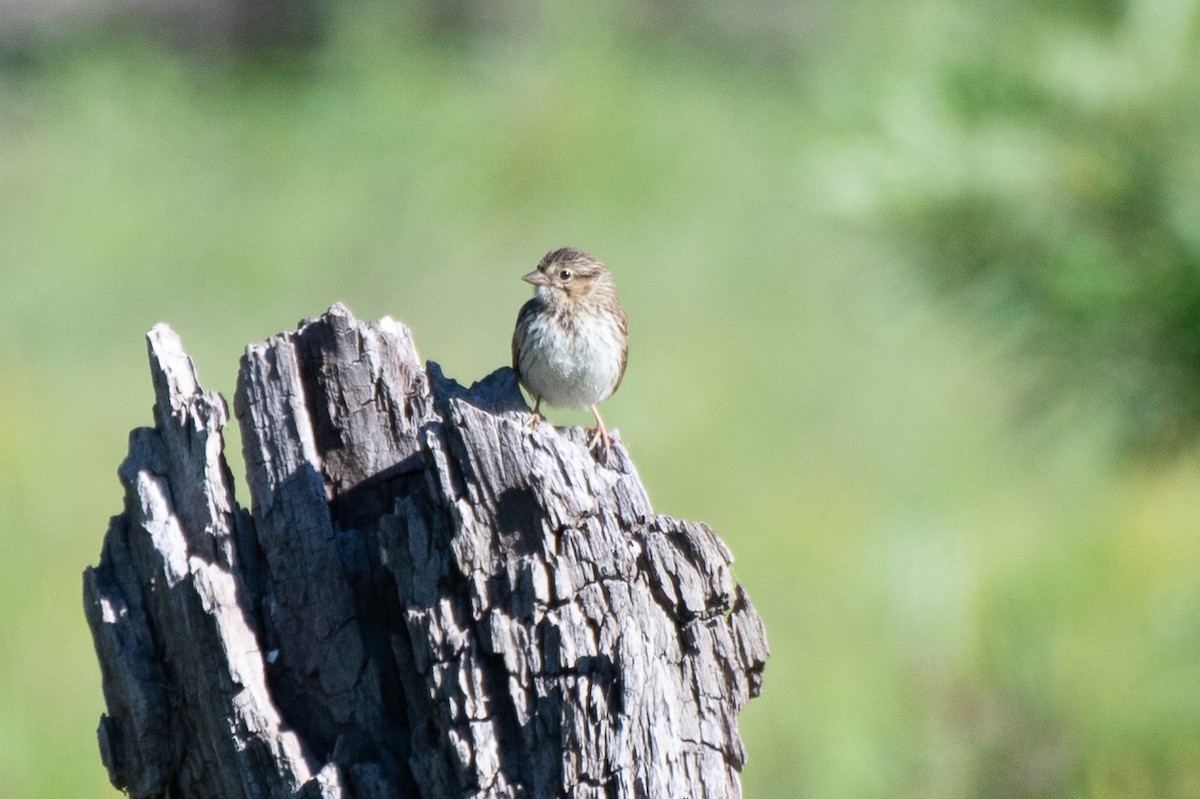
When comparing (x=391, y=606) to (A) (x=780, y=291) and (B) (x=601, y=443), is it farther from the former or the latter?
(A) (x=780, y=291)

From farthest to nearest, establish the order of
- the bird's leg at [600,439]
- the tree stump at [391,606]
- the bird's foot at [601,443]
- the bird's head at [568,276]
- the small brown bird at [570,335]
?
the bird's head at [568,276], the small brown bird at [570,335], the bird's leg at [600,439], the bird's foot at [601,443], the tree stump at [391,606]

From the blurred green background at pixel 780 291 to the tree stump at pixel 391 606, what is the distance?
143 cm

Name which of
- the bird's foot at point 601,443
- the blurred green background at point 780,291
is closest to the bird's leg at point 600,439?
the bird's foot at point 601,443

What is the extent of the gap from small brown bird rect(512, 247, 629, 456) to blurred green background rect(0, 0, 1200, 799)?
3.02ft

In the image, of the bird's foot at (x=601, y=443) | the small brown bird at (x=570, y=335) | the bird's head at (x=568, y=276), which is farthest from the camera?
the bird's head at (x=568, y=276)

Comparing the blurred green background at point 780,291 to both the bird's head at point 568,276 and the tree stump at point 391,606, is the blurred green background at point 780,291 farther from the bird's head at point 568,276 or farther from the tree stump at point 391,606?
the tree stump at point 391,606

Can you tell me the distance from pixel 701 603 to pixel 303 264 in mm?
13073

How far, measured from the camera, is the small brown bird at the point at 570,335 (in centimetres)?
572

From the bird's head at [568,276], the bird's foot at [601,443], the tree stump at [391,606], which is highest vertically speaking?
the bird's head at [568,276]

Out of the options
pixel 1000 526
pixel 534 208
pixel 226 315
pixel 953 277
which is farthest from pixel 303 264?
pixel 953 277

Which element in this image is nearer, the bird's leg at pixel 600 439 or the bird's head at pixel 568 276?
the bird's leg at pixel 600 439

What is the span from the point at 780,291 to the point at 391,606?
43.3 feet

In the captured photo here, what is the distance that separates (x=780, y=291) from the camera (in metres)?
16.4

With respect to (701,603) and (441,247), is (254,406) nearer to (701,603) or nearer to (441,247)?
(701,603)
